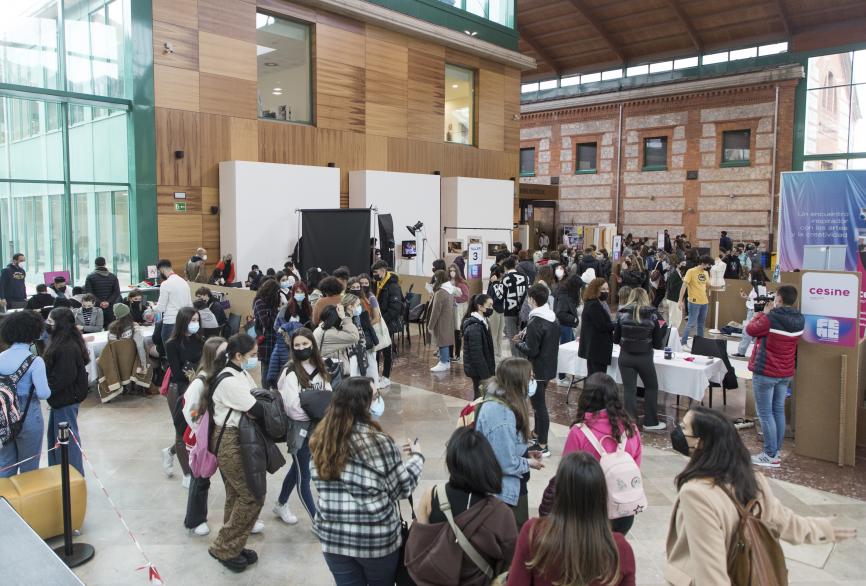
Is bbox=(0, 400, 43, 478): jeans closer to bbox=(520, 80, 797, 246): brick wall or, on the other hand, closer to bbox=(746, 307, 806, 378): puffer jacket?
bbox=(746, 307, 806, 378): puffer jacket

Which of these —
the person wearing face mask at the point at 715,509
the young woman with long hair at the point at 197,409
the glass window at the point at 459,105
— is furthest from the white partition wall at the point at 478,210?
the person wearing face mask at the point at 715,509

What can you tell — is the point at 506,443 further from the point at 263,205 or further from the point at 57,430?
the point at 263,205

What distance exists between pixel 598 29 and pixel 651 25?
1.84m

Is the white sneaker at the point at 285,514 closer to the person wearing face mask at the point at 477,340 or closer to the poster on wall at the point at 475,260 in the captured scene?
the person wearing face mask at the point at 477,340

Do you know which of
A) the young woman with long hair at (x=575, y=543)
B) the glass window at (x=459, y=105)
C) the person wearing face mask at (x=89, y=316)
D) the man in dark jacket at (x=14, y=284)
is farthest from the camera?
the glass window at (x=459, y=105)

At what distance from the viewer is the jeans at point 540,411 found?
612cm

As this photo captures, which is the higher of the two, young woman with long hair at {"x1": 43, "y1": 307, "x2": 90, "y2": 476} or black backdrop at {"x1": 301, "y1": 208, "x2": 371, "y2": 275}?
black backdrop at {"x1": 301, "y1": 208, "x2": 371, "y2": 275}

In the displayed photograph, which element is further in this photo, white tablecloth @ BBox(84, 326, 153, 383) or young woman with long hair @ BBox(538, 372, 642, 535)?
white tablecloth @ BBox(84, 326, 153, 383)

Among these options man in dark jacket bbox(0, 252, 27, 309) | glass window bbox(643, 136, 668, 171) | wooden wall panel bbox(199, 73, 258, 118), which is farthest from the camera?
glass window bbox(643, 136, 668, 171)

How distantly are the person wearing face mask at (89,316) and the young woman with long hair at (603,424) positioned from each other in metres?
7.47

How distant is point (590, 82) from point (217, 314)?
22131 millimetres

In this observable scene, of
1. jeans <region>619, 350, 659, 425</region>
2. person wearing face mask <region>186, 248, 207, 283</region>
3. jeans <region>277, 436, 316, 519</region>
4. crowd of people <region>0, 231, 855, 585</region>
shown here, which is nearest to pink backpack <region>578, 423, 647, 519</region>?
crowd of people <region>0, 231, 855, 585</region>

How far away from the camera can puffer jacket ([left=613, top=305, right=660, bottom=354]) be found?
6566 mm

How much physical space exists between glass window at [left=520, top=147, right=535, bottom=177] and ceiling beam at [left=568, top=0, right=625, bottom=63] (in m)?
4.98
